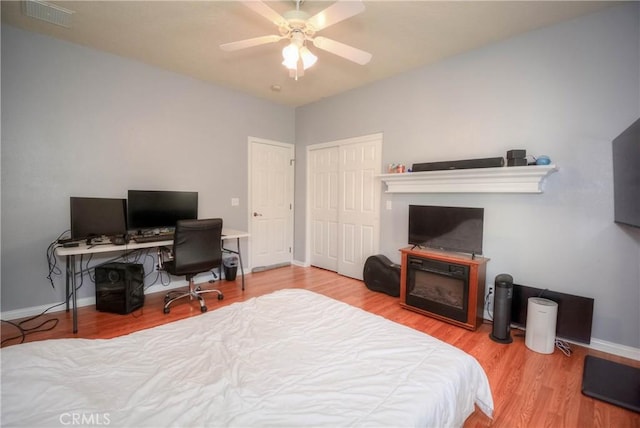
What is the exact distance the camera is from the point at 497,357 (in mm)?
2252

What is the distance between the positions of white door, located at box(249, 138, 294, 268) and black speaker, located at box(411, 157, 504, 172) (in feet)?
7.83

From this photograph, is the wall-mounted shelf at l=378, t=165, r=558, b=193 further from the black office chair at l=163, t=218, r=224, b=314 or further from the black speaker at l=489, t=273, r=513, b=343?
the black office chair at l=163, t=218, r=224, b=314

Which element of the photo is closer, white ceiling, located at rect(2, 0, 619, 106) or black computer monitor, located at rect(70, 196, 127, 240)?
white ceiling, located at rect(2, 0, 619, 106)

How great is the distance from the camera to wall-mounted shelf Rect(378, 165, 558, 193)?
251cm

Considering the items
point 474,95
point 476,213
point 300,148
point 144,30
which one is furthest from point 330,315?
point 300,148

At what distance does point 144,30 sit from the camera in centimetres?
268

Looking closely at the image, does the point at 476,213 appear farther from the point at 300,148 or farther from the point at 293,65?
the point at 300,148

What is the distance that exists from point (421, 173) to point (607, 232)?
162 cm

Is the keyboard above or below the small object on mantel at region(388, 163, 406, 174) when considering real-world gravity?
below

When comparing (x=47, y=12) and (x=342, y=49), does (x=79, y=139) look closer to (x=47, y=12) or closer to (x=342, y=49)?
(x=47, y=12)

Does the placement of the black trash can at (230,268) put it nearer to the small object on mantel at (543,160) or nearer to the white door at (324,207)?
the white door at (324,207)

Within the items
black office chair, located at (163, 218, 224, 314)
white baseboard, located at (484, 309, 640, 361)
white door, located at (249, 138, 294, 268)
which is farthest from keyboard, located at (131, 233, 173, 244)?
white baseboard, located at (484, 309, 640, 361)

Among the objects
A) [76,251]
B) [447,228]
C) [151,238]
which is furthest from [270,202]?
[447,228]

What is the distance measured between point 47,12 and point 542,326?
4.99m
